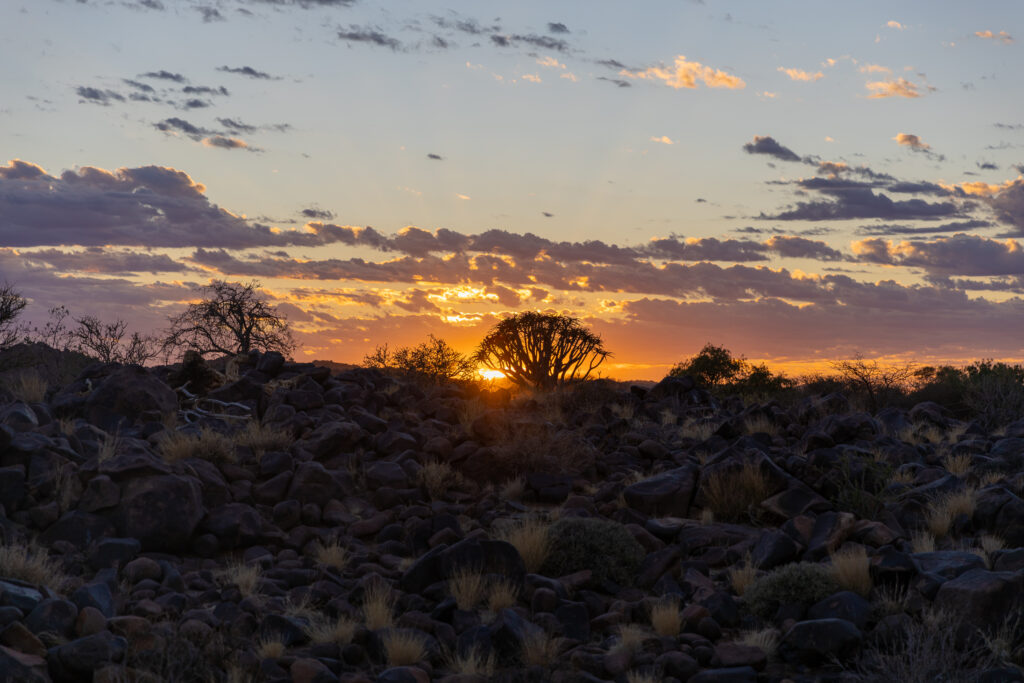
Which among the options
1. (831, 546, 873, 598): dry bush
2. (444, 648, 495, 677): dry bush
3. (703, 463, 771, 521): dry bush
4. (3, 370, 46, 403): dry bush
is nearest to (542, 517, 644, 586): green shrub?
(703, 463, 771, 521): dry bush

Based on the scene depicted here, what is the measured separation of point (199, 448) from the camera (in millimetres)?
16469

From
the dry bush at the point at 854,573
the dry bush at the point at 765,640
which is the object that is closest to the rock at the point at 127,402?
the dry bush at the point at 765,640

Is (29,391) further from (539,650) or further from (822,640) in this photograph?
(822,640)

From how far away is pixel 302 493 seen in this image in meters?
15.9

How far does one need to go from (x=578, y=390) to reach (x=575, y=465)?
9548mm

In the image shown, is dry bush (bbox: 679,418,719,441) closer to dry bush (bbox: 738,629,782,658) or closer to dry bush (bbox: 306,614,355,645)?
dry bush (bbox: 738,629,782,658)

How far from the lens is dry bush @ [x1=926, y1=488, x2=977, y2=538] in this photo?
14016mm

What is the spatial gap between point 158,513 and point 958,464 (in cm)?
1436

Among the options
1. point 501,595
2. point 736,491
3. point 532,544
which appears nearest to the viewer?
point 501,595

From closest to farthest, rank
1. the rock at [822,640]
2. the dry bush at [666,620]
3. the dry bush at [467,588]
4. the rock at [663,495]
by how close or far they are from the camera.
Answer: the rock at [822,640] < the dry bush at [666,620] < the dry bush at [467,588] < the rock at [663,495]

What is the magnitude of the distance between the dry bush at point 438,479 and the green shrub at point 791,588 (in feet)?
22.5

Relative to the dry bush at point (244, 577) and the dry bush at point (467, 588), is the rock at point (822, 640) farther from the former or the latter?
the dry bush at point (244, 577)

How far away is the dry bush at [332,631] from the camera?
10281 mm

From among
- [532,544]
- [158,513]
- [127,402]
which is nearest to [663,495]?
[532,544]
